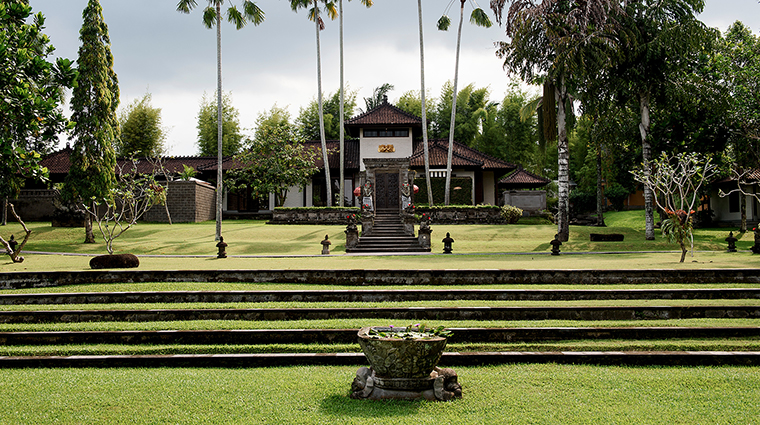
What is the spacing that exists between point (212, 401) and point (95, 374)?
1.97m

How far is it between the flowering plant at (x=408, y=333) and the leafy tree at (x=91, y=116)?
1892 centimetres

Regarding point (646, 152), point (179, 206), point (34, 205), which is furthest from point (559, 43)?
point (34, 205)

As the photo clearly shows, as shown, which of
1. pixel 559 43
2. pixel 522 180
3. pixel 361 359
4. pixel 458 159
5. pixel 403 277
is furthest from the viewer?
pixel 458 159

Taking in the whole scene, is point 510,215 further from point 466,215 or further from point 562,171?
point 562,171

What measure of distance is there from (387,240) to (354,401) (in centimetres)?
1416

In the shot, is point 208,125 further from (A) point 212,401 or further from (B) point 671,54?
(A) point 212,401

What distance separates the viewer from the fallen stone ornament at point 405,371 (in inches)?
173

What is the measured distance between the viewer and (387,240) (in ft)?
61.0

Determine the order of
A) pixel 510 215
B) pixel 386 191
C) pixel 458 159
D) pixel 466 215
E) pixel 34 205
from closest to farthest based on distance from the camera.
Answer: pixel 386 191
pixel 466 215
pixel 510 215
pixel 34 205
pixel 458 159

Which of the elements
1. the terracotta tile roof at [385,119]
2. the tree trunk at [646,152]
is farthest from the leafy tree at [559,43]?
the terracotta tile roof at [385,119]

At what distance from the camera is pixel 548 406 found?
432cm

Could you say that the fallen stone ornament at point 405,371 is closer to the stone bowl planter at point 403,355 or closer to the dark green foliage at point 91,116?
the stone bowl planter at point 403,355

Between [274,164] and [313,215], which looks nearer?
[313,215]

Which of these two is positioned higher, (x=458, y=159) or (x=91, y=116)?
(x=91, y=116)
